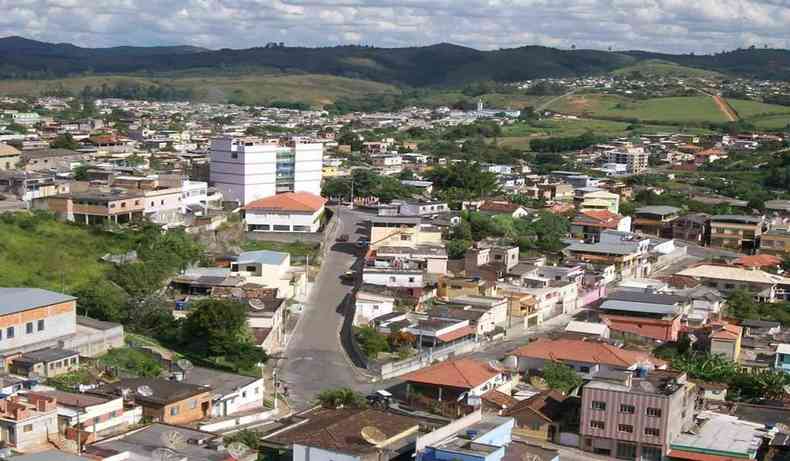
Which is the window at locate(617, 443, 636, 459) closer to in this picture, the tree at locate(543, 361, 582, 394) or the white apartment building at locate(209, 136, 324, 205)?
the tree at locate(543, 361, 582, 394)

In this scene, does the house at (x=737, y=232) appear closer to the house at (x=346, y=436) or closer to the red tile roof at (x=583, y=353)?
the red tile roof at (x=583, y=353)

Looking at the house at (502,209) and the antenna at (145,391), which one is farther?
the house at (502,209)

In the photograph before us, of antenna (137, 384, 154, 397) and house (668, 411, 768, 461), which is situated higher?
antenna (137, 384, 154, 397)

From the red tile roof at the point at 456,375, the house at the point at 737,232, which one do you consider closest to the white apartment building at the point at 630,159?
the house at the point at 737,232

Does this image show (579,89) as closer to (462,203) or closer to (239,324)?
(462,203)

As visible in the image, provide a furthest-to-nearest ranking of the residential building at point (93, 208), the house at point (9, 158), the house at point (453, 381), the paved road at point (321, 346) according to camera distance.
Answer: the house at point (9, 158) < the residential building at point (93, 208) < the paved road at point (321, 346) < the house at point (453, 381)

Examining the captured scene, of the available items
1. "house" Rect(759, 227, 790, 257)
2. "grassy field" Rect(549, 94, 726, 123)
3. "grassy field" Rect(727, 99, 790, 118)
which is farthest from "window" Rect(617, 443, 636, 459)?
"grassy field" Rect(727, 99, 790, 118)
